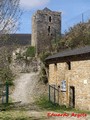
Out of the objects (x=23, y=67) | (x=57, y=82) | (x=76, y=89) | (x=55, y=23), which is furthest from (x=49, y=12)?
(x=76, y=89)

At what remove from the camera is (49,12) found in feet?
231

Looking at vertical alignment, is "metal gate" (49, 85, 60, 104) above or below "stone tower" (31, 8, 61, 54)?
below

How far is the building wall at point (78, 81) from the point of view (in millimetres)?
21625

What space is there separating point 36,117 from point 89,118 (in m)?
3.00

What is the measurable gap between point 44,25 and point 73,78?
4633cm

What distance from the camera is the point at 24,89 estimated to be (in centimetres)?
3731

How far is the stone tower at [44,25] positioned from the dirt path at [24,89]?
2171 cm

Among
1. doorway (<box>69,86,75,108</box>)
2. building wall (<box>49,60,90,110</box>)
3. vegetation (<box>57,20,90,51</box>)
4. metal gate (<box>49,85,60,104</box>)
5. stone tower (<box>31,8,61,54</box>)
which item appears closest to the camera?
building wall (<box>49,60,90,110</box>)

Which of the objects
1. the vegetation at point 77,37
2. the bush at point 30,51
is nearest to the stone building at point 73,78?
the vegetation at point 77,37

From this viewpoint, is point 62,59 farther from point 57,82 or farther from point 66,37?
point 66,37

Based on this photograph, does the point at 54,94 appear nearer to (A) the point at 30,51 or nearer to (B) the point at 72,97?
(B) the point at 72,97

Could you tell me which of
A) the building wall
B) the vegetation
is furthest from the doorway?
the vegetation

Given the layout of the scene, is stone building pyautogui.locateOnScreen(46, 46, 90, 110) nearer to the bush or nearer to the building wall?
the building wall

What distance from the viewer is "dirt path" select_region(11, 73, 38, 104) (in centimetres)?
3145
